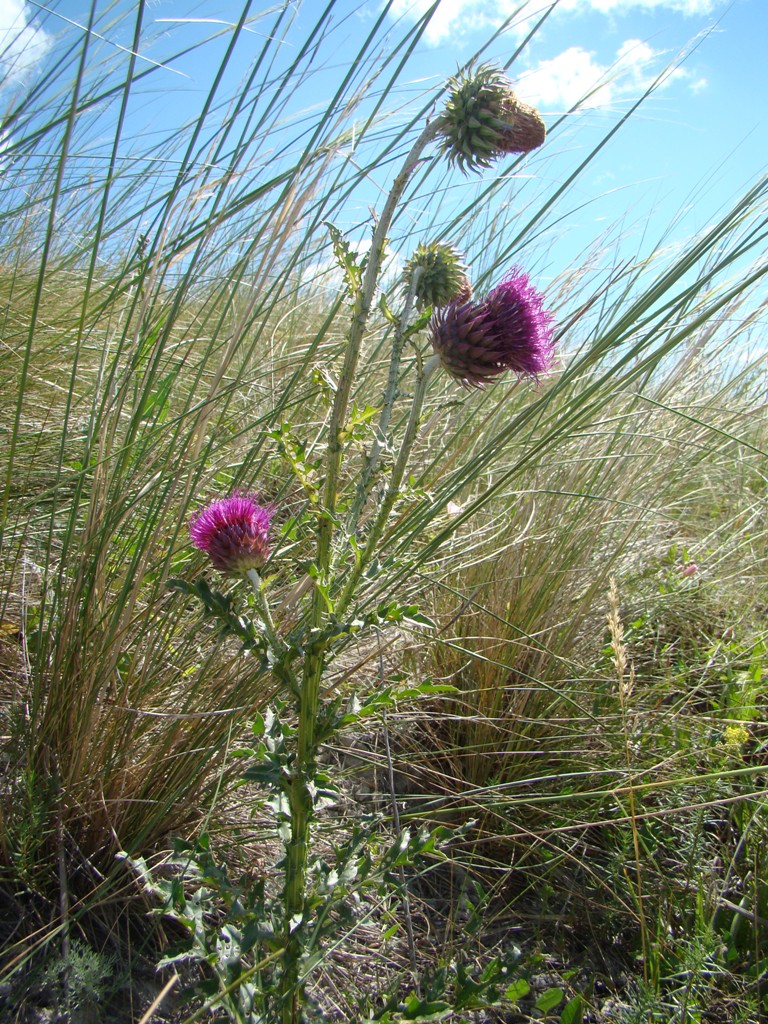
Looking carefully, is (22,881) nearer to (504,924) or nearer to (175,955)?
(175,955)

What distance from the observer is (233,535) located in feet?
3.76

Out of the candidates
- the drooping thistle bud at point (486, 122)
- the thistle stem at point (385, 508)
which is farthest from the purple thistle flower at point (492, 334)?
the drooping thistle bud at point (486, 122)

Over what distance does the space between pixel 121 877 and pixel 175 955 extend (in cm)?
26

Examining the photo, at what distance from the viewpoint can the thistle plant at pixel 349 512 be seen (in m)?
1.03

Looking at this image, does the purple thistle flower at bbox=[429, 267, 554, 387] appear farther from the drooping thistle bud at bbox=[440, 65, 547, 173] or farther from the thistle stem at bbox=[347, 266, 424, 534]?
the drooping thistle bud at bbox=[440, 65, 547, 173]

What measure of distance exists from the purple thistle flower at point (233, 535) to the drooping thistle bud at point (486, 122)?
70cm

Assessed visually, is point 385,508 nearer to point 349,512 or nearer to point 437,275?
point 349,512

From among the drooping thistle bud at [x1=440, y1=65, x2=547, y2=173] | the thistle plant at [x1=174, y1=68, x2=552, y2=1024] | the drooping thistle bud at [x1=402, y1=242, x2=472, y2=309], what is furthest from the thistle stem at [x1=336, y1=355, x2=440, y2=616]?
the drooping thistle bud at [x1=440, y1=65, x2=547, y2=173]

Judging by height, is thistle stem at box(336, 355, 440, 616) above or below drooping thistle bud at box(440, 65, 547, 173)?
below

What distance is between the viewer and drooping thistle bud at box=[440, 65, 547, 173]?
1.14 meters

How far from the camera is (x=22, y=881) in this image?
117 centimetres

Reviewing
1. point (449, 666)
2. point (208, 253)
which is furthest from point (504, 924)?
point (208, 253)

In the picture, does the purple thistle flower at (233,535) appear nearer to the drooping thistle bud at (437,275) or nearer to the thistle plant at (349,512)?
the thistle plant at (349,512)

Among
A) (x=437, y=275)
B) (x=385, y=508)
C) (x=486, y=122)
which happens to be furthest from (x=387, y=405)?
(x=486, y=122)
